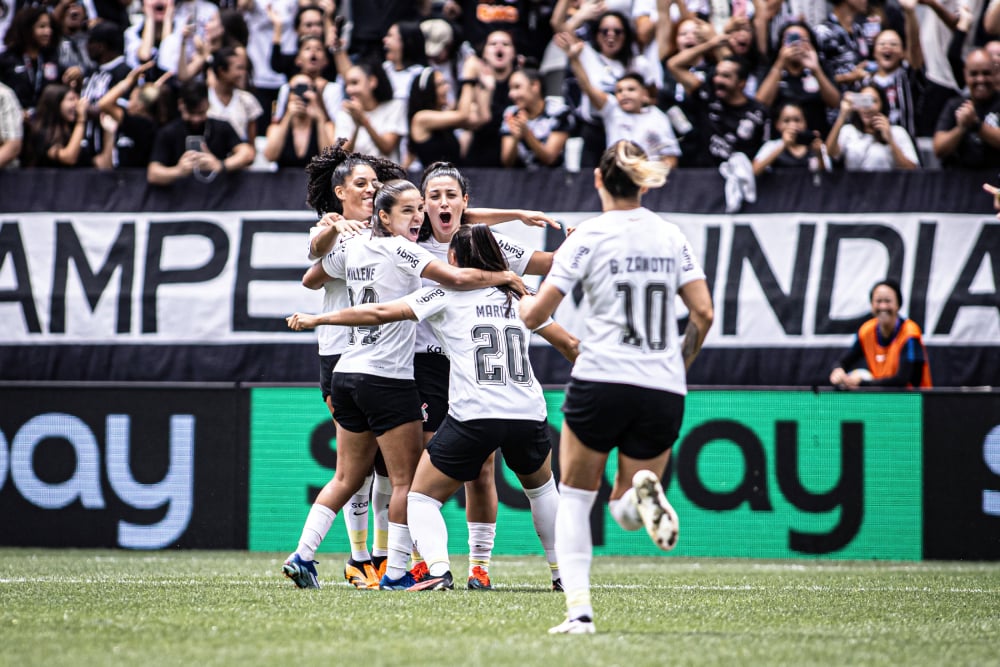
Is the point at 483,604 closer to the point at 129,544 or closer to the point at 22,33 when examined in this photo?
the point at 129,544

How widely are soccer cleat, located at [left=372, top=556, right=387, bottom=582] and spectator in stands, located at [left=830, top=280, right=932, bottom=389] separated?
453 cm

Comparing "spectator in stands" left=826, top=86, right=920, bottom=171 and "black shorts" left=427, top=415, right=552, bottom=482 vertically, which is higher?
"spectator in stands" left=826, top=86, right=920, bottom=171

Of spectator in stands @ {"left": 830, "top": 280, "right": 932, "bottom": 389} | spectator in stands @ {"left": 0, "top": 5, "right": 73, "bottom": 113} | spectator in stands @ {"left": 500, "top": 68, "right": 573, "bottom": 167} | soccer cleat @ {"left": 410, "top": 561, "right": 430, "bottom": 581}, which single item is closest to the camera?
soccer cleat @ {"left": 410, "top": 561, "right": 430, "bottom": 581}

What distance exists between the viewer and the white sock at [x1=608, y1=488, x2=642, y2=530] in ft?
17.9

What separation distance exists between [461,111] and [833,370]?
4070 millimetres

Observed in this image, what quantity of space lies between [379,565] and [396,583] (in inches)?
23.8

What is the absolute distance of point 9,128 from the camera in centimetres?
1305

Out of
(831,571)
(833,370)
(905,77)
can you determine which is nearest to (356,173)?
(831,571)

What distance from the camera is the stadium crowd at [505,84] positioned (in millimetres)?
12469

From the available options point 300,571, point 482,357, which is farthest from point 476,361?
point 300,571

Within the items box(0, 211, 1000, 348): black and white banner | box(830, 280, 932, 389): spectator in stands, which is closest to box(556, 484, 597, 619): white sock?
box(830, 280, 932, 389): spectator in stands

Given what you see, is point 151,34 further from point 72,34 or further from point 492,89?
point 492,89

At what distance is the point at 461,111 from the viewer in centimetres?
1260

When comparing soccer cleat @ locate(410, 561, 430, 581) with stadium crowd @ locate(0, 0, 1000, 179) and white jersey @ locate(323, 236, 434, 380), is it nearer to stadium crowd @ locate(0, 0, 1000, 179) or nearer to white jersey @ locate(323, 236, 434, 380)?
white jersey @ locate(323, 236, 434, 380)
